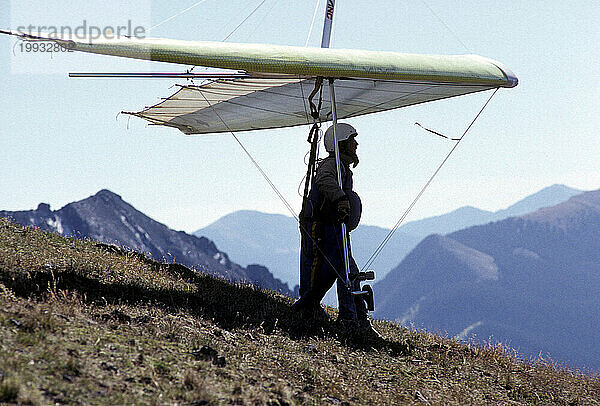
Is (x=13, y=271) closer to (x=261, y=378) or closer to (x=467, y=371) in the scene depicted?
(x=261, y=378)

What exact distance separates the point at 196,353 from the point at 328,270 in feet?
14.6

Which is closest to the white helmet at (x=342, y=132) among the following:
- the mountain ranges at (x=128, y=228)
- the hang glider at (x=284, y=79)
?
the hang glider at (x=284, y=79)

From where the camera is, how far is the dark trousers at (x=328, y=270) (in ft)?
34.0

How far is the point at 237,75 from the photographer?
31.1 ft

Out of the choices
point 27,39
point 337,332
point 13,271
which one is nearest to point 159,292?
point 13,271

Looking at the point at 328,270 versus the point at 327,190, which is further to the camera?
the point at 328,270

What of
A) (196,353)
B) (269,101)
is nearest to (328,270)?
(196,353)

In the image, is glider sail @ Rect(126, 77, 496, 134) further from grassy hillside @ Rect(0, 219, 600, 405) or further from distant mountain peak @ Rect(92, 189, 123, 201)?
distant mountain peak @ Rect(92, 189, 123, 201)

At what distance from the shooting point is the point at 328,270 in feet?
34.9

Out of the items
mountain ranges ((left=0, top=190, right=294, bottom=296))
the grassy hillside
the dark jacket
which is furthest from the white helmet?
mountain ranges ((left=0, top=190, right=294, bottom=296))

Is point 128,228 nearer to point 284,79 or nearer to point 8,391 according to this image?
point 284,79

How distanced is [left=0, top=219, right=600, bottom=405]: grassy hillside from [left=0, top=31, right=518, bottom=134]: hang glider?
384 cm

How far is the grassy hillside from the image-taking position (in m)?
5.30

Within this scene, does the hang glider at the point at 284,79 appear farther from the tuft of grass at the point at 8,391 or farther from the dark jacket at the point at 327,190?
the tuft of grass at the point at 8,391
